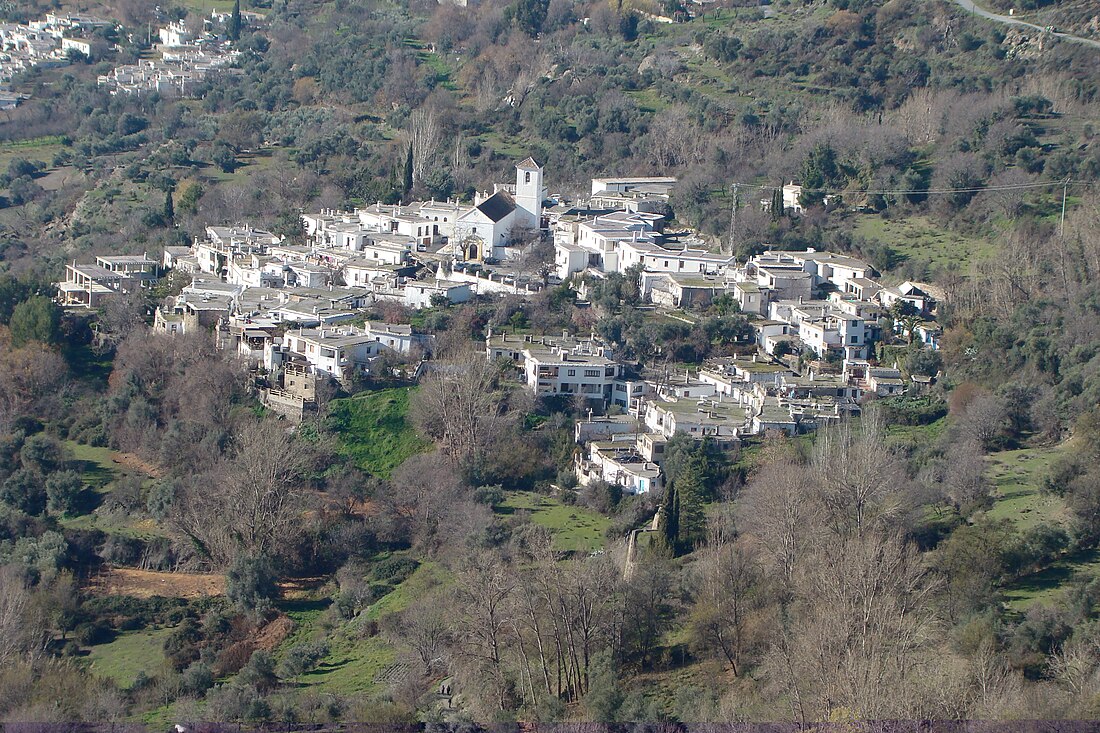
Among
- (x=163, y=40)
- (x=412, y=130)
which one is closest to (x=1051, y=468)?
(x=412, y=130)

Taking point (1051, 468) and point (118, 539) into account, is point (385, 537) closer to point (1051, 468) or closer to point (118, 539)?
point (118, 539)

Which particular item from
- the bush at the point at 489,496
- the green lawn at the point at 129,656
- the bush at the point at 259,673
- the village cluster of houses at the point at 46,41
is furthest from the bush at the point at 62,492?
the village cluster of houses at the point at 46,41

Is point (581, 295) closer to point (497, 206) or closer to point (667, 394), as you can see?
point (497, 206)

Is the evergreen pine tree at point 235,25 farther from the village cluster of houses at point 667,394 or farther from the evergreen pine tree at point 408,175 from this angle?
the village cluster of houses at point 667,394

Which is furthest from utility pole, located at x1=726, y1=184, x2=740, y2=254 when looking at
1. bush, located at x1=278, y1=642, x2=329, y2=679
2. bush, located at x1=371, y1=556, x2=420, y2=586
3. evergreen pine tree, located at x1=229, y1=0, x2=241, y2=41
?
evergreen pine tree, located at x1=229, y1=0, x2=241, y2=41

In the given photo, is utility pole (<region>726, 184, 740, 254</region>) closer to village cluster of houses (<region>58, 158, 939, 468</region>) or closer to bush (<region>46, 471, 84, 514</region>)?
village cluster of houses (<region>58, 158, 939, 468</region>)

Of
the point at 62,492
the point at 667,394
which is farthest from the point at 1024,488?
the point at 62,492

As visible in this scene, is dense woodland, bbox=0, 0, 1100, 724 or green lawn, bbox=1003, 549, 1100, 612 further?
green lawn, bbox=1003, 549, 1100, 612
